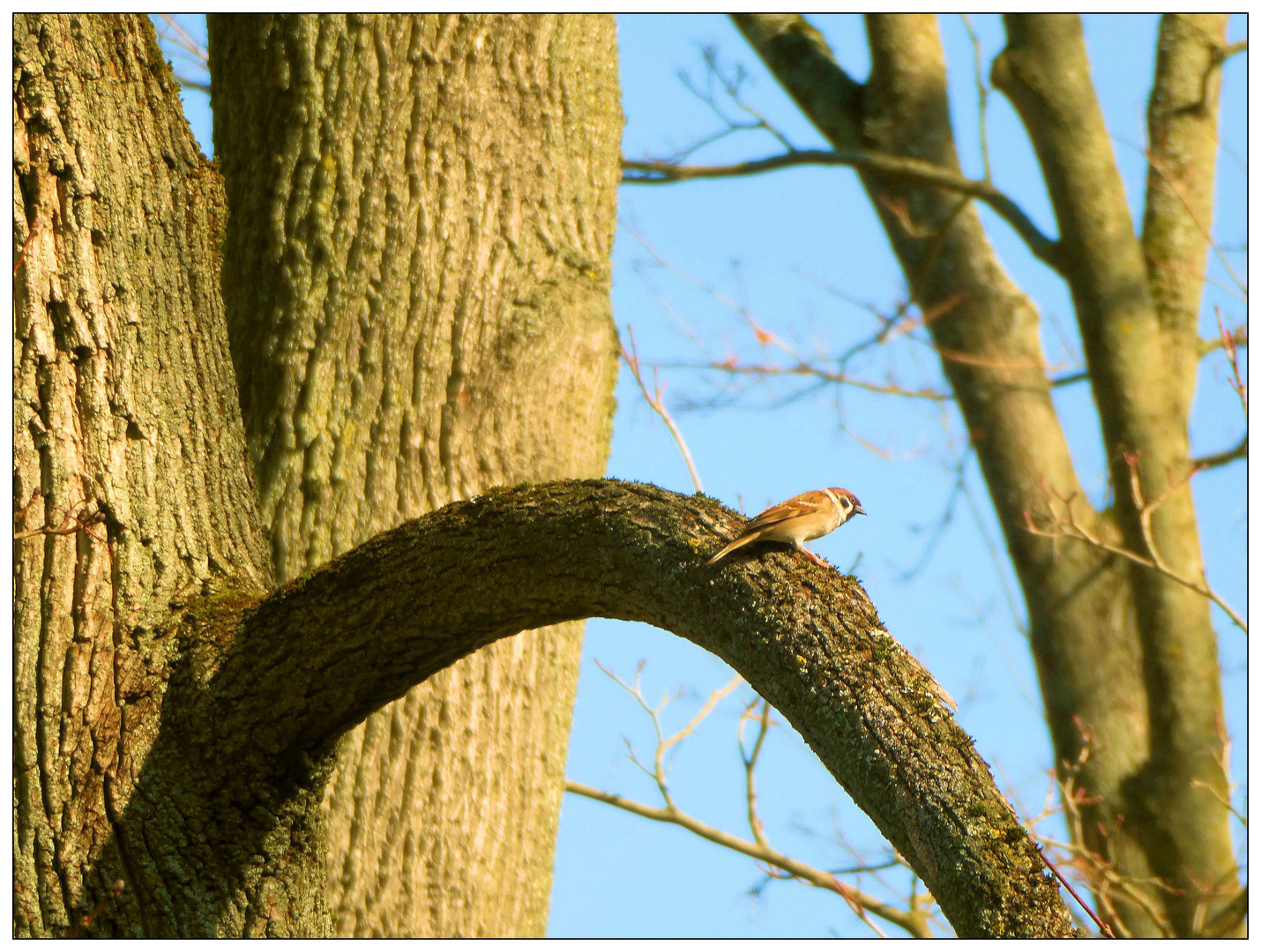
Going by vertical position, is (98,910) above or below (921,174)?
below

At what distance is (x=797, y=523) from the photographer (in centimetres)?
245

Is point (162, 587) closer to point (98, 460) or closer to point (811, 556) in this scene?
point (98, 460)

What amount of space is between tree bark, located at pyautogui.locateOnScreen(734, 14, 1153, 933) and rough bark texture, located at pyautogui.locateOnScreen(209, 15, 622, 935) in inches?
127

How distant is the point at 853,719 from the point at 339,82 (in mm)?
2671

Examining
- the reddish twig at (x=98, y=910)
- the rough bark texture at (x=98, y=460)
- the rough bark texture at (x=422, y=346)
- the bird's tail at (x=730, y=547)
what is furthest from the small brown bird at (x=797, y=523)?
the reddish twig at (x=98, y=910)

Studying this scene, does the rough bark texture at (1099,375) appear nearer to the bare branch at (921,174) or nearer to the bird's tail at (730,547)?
the bare branch at (921,174)

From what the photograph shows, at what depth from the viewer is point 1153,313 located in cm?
614

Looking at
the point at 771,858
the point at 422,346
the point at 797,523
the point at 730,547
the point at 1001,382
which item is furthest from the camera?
the point at 1001,382

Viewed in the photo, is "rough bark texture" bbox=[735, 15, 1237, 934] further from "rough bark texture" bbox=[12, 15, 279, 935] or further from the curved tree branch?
"rough bark texture" bbox=[12, 15, 279, 935]

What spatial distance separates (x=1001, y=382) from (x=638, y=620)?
4568 millimetres

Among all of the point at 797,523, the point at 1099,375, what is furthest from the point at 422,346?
the point at 1099,375

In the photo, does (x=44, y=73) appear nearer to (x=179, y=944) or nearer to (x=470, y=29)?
(x=470, y=29)

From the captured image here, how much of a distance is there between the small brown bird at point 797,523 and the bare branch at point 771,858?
8.36 ft

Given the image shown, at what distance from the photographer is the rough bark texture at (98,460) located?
253 centimetres
